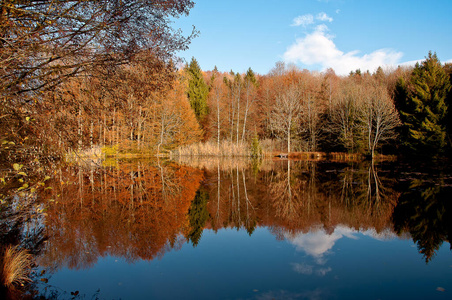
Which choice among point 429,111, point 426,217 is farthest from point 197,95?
point 426,217

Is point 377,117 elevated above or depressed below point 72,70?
above

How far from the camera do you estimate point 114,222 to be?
23.5ft

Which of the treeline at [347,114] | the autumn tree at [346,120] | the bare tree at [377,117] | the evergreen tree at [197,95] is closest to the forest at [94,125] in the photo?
the bare tree at [377,117]

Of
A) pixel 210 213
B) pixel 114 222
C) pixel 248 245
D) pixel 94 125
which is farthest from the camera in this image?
pixel 210 213

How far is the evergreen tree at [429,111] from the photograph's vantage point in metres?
26.6

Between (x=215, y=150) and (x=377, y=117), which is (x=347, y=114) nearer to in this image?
(x=377, y=117)

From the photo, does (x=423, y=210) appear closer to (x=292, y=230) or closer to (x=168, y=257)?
(x=292, y=230)

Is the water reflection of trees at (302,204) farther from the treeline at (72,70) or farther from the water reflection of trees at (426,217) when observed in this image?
the treeline at (72,70)

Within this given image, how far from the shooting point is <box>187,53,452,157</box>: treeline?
91.4 ft

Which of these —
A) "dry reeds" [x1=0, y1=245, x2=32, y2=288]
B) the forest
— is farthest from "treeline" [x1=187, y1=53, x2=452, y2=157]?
"dry reeds" [x1=0, y1=245, x2=32, y2=288]

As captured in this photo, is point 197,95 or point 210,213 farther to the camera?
point 197,95

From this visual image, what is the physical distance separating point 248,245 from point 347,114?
30.0 meters

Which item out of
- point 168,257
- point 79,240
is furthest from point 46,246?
point 168,257

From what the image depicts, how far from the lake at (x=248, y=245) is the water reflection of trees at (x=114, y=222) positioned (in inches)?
1.2
